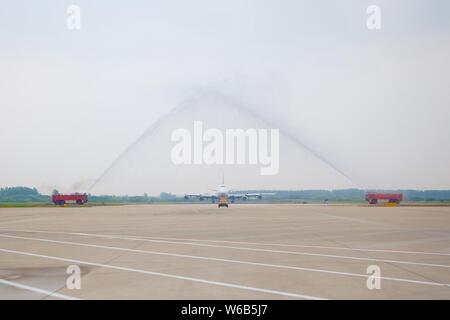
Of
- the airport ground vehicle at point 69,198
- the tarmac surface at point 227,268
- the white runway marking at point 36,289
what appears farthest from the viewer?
the airport ground vehicle at point 69,198

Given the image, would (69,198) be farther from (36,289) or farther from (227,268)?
(36,289)

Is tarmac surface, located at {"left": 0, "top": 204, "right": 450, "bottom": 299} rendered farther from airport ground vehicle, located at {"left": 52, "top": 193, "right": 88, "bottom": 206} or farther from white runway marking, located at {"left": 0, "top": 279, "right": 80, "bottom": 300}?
airport ground vehicle, located at {"left": 52, "top": 193, "right": 88, "bottom": 206}

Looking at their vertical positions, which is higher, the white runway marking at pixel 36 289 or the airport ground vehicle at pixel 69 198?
the white runway marking at pixel 36 289

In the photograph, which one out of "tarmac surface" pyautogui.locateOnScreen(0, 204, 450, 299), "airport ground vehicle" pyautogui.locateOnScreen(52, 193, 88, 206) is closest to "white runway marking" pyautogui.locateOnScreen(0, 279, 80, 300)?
"tarmac surface" pyautogui.locateOnScreen(0, 204, 450, 299)

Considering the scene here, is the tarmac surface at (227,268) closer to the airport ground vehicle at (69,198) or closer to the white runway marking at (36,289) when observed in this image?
the white runway marking at (36,289)

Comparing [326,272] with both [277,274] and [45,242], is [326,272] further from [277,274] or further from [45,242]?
[45,242]

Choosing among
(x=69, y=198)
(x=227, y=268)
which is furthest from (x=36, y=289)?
(x=69, y=198)

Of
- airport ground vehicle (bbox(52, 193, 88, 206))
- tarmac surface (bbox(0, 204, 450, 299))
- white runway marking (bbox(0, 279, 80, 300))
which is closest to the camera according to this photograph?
white runway marking (bbox(0, 279, 80, 300))

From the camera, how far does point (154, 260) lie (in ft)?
46.2

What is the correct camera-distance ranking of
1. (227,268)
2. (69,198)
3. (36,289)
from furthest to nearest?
(69,198) < (227,268) < (36,289)

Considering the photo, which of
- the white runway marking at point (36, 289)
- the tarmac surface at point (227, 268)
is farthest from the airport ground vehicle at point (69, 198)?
the white runway marking at point (36, 289)

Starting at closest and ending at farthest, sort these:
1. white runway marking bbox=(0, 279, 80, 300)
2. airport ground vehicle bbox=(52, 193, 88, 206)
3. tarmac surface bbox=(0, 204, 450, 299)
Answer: white runway marking bbox=(0, 279, 80, 300), tarmac surface bbox=(0, 204, 450, 299), airport ground vehicle bbox=(52, 193, 88, 206)
